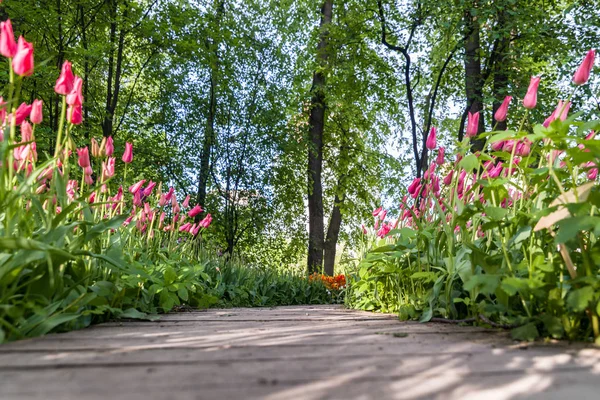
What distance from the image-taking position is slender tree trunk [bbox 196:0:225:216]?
909 cm

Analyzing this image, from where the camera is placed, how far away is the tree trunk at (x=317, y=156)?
10.0 meters

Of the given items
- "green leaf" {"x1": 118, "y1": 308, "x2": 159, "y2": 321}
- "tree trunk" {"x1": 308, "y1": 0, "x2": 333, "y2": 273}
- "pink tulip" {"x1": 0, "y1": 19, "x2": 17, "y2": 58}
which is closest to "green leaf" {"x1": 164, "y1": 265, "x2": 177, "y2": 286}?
"green leaf" {"x1": 118, "y1": 308, "x2": 159, "y2": 321}

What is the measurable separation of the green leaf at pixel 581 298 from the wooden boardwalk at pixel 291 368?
0.12 m

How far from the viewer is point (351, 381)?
90 cm

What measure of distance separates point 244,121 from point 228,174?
1.28 m

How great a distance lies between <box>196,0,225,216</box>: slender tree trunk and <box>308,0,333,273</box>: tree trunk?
2.28 meters

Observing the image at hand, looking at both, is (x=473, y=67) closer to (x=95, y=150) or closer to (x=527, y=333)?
(x=95, y=150)

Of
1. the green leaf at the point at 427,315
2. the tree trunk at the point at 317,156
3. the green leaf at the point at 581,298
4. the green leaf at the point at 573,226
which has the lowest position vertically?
the green leaf at the point at 427,315

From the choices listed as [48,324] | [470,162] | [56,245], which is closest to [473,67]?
[470,162]

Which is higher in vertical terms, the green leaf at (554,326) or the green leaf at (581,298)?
the green leaf at (581,298)

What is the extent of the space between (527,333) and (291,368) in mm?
868

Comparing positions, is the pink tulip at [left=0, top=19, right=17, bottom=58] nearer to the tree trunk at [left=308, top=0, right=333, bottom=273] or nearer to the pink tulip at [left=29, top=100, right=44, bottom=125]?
the pink tulip at [left=29, top=100, right=44, bottom=125]

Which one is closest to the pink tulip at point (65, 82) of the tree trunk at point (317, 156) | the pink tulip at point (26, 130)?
the pink tulip at point (26, 130)

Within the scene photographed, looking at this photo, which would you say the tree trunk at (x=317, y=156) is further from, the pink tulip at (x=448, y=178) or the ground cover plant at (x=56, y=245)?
the ground cover plant at (x=56, y=245)
